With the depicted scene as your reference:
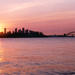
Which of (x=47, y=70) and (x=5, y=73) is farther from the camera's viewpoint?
(x=47, y=70)

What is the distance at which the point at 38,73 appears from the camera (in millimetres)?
25734

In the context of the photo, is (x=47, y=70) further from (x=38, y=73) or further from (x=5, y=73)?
(x=5, y=73)

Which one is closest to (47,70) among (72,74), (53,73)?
(53,73)

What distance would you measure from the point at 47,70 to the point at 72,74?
4094 mm

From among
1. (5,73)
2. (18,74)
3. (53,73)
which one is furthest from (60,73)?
(5,73)

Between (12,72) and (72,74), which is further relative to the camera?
(12,72)

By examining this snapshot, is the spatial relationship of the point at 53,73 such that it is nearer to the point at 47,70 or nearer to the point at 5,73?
the point at 47,70

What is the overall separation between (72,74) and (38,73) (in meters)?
4.17

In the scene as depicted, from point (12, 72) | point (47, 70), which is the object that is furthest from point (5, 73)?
point (47, 70)

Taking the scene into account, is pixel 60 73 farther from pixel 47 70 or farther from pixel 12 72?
pixel 12 72

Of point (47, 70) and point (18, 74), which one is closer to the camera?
point (18, 74)

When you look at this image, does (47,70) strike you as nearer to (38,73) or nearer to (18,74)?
(38,73)

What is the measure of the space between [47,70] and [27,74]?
11.5 feet

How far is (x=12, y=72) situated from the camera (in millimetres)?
26344
